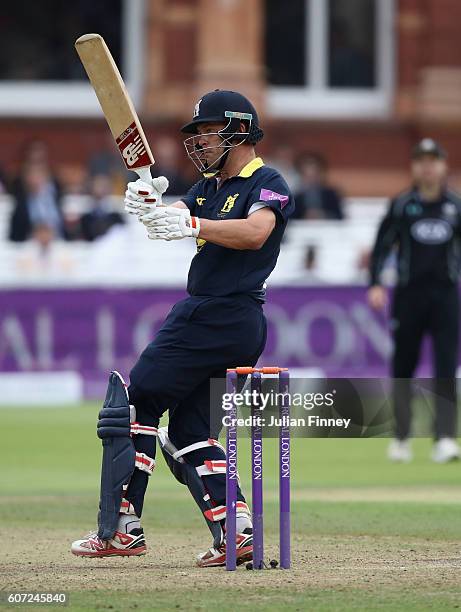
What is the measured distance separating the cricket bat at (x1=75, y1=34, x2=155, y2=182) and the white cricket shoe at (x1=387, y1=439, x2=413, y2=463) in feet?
18.2

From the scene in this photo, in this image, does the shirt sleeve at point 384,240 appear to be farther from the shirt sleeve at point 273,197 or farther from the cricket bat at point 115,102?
the cricket bat at point 115,102

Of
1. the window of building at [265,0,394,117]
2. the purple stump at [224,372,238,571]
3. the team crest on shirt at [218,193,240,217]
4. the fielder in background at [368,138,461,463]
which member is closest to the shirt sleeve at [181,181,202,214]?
the team crest on shirt at [218,193,240,217]

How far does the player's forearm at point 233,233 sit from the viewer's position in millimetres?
7105

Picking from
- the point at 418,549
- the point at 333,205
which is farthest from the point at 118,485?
the point at 333,205

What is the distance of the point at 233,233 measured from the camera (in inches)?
280

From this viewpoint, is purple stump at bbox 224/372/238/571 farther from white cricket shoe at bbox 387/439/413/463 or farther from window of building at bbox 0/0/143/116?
window of building at bbox 0/0/143/116

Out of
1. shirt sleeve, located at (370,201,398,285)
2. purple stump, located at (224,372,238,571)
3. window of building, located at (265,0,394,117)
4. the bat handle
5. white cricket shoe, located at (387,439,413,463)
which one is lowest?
white cricket shoe, located at (387,439,413,463)

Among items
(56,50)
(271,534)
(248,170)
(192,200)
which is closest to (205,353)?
(192,200)

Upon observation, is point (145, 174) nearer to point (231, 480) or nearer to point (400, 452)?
point (231, 480)

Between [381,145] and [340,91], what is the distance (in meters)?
1.03

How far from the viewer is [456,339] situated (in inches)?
491

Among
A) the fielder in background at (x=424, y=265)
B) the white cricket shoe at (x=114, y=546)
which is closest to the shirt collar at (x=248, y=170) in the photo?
the white cricket shoe at (x=114, y=546)

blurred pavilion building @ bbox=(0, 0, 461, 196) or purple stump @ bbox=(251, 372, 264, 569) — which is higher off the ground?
blurred pavilion building @ bbox=(0, 0, 461, 196)

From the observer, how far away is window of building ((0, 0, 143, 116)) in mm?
22938
